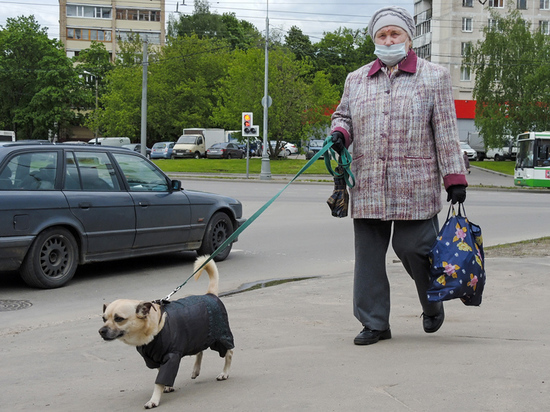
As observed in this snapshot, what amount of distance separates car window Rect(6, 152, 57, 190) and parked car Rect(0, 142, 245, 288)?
0.04 feet

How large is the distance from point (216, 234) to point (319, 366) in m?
6.09

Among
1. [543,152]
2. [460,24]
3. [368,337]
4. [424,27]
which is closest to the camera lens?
[368,337]

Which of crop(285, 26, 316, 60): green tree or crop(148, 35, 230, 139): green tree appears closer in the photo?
crop(148, 35, 230, 139): green tree

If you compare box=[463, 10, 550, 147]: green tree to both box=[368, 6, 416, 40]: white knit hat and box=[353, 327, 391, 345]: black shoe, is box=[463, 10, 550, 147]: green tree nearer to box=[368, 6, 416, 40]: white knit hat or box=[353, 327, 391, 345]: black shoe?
box=[368, 6, 416, 40]: white knit hat

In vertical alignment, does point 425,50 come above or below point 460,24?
below

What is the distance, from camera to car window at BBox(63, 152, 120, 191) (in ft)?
28.4

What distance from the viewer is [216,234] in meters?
10.4

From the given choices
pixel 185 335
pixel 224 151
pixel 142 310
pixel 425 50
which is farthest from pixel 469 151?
pixel 142 310

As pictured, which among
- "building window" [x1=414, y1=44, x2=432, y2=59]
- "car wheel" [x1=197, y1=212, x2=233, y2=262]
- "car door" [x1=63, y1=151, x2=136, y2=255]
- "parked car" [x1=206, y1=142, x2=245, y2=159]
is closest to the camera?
"car door" [x1=63, y1=151, x2=136, y2=255]

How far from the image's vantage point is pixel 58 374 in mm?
4672

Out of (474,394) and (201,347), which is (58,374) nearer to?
(201,347)

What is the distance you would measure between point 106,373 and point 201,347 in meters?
0.86

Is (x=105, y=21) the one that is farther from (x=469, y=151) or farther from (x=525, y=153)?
(x=525, y=153)

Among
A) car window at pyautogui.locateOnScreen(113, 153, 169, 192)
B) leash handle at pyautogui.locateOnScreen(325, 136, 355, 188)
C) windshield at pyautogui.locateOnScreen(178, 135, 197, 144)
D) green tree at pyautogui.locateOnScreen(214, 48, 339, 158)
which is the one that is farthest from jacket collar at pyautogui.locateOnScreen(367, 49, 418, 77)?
windshield at pyautogui.locateOnScreen(178, 135, 197, 144)
